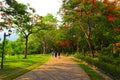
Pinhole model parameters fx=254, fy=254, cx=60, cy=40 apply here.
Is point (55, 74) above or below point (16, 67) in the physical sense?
below

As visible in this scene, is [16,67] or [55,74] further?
[16,67]

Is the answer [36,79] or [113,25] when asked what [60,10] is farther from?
[36,79]

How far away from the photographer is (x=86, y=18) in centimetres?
4284

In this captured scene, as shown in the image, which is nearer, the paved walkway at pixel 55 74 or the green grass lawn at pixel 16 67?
the paved walkway at pixel 55 74

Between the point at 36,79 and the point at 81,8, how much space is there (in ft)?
75.3

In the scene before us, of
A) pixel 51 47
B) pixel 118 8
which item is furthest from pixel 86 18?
pixel 51 47

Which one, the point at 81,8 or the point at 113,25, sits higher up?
the point at 81,8

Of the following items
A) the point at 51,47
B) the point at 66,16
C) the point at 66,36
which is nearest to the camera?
the point at 66,16

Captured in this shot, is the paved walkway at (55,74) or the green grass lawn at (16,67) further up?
the green grass lawn at (16,67)

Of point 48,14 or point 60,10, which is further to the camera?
point 48,14

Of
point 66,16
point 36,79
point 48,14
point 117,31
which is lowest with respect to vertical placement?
point 36,79

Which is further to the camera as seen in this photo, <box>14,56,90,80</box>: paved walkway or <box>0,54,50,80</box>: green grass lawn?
<box>0,54,50,80</box>: green grass lawn

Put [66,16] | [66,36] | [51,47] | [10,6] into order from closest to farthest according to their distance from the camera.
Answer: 1. [10,6]
2. [66,16]
3. [66,36]
4. [51,47]

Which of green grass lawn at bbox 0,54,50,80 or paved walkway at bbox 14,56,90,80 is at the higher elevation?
green grass lawn at bbox 0,54,50,80
